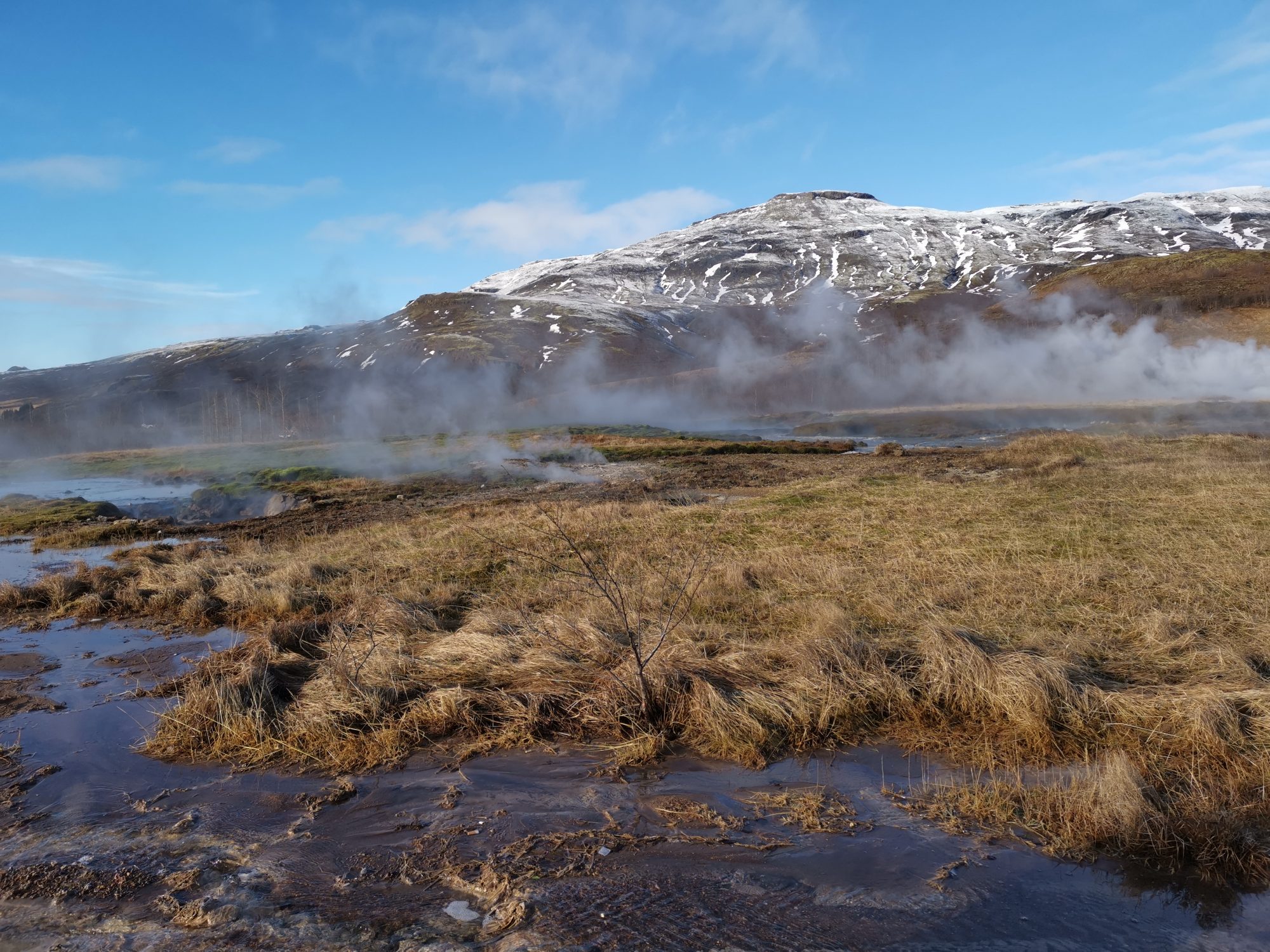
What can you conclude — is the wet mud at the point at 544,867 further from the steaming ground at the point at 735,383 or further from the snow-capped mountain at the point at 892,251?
the snow-capped mountain at the point at 892,251

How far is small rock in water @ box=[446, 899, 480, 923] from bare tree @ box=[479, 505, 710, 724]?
7.87 feet

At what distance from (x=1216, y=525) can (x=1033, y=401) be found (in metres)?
57.3

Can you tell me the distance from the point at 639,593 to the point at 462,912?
532cm

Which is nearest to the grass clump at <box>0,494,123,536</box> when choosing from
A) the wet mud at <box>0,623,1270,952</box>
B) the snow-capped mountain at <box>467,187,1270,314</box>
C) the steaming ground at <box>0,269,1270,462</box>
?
the wet mud at <box>0,623,1270,952</box>

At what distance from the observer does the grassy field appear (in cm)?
557

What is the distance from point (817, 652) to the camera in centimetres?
733

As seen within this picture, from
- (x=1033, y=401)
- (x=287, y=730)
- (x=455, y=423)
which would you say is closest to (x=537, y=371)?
(x=455, y=423)

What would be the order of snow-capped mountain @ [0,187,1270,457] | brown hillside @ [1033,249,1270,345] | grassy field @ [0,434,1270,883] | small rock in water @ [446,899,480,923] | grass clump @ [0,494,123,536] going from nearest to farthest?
small rock in water @ [446,899,480,923] < grassy field @ [0,434,1270,883] < grass clump @ [0,494,123,536] < brown hillside @ [1033,249,1270,345] < snow-capped mountain @ [0,187,1270,457]

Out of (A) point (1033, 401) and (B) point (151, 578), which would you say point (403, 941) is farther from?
(A) point (1033, 401)

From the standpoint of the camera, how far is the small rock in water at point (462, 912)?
4250mm

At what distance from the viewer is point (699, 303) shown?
14525 centimetres

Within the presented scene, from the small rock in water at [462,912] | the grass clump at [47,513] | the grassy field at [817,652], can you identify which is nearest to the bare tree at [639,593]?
the grassy field at [817,652]

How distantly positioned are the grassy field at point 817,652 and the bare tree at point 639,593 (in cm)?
5

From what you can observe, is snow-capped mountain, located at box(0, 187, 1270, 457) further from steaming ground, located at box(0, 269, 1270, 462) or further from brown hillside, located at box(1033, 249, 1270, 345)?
brown hillside, located at box(1033, 249, 1270, 345)
